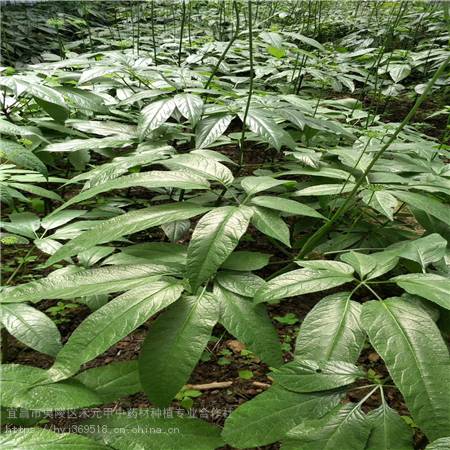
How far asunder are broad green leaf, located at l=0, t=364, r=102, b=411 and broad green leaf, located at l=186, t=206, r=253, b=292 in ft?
0.75

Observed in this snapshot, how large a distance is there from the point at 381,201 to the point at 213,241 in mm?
458

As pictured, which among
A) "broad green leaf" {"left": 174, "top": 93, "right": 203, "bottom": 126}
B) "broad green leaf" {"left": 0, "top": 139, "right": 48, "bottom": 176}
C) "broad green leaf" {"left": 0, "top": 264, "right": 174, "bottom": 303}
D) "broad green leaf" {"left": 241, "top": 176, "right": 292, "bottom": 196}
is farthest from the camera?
"broad green leaf" {"left": 174, "top": 93, "right": 203, "bottom": 126}

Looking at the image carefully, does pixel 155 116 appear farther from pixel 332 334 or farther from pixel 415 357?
pixel 415 357

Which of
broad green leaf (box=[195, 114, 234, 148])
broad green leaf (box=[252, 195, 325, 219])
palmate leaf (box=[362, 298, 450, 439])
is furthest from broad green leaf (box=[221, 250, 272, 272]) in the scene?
broad green leaf (box=[195, 114, 234, 148])

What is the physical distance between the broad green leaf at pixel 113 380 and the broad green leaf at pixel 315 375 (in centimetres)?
24

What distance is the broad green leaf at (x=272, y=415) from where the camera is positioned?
0.58 metres

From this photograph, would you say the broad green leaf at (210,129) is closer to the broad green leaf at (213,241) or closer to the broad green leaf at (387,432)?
the broad green leaf at (213,241)

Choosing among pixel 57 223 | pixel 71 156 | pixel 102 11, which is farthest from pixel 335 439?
pixel 102 11

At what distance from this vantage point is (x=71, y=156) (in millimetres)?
1513

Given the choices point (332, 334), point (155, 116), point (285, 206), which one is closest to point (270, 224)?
point (285, 206)

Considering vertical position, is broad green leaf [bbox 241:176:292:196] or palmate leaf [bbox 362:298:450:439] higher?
broad green leaf [bbox 241:176:292:196]

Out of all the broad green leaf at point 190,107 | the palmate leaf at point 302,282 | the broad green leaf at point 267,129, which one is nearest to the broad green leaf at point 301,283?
the palmate leaf at point 302,282

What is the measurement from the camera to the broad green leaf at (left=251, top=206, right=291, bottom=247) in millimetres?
844

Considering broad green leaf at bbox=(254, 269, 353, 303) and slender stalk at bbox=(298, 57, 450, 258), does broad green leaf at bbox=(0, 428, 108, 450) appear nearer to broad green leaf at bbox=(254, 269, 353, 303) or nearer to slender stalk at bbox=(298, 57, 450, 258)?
broad green leaf at bbox=(254, 269, 353, 303)
